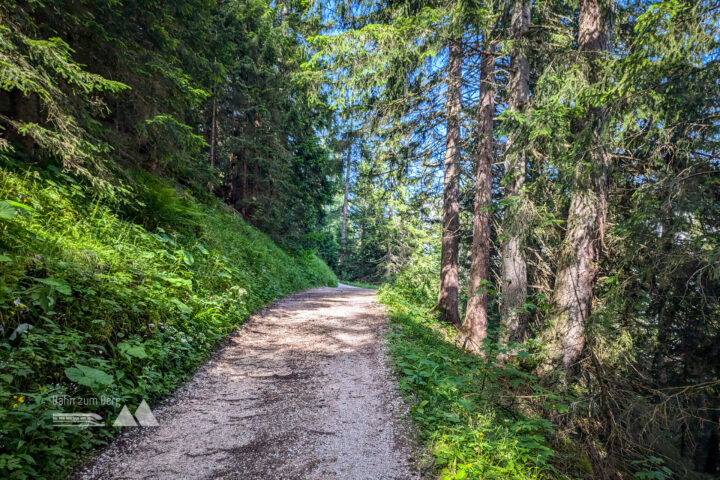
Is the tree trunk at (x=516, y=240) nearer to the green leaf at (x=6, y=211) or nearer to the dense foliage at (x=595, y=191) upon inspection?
the dense foliage at (x=595, y=191)

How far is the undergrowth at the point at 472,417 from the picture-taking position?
9.41ft

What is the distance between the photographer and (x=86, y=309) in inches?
141

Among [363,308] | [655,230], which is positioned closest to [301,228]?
[363,308]

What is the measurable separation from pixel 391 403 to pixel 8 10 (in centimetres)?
719

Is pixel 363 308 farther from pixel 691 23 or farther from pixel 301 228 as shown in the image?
pixel 301 228

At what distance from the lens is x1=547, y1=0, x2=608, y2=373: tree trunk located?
5.27m

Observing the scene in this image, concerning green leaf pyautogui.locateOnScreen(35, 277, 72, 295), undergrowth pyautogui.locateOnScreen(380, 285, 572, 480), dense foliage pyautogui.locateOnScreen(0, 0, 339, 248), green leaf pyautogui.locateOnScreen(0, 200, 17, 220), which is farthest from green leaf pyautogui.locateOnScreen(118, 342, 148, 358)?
undergrowth pyautogui.locateOnScreen(380, 285, 572, 480)

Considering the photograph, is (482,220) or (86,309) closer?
(86,309)

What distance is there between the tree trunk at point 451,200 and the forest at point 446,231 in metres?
0.07

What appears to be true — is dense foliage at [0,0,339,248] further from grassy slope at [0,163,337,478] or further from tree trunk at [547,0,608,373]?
tree trunk at [547,0,608,373]

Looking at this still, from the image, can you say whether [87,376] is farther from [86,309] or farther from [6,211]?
[6,211]

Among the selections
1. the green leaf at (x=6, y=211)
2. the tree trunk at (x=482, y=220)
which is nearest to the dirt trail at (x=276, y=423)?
the green leaf at (x=6, y=211)

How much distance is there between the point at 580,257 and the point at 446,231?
13.9ft

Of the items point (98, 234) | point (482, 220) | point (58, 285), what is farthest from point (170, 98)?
point (482, 220)
